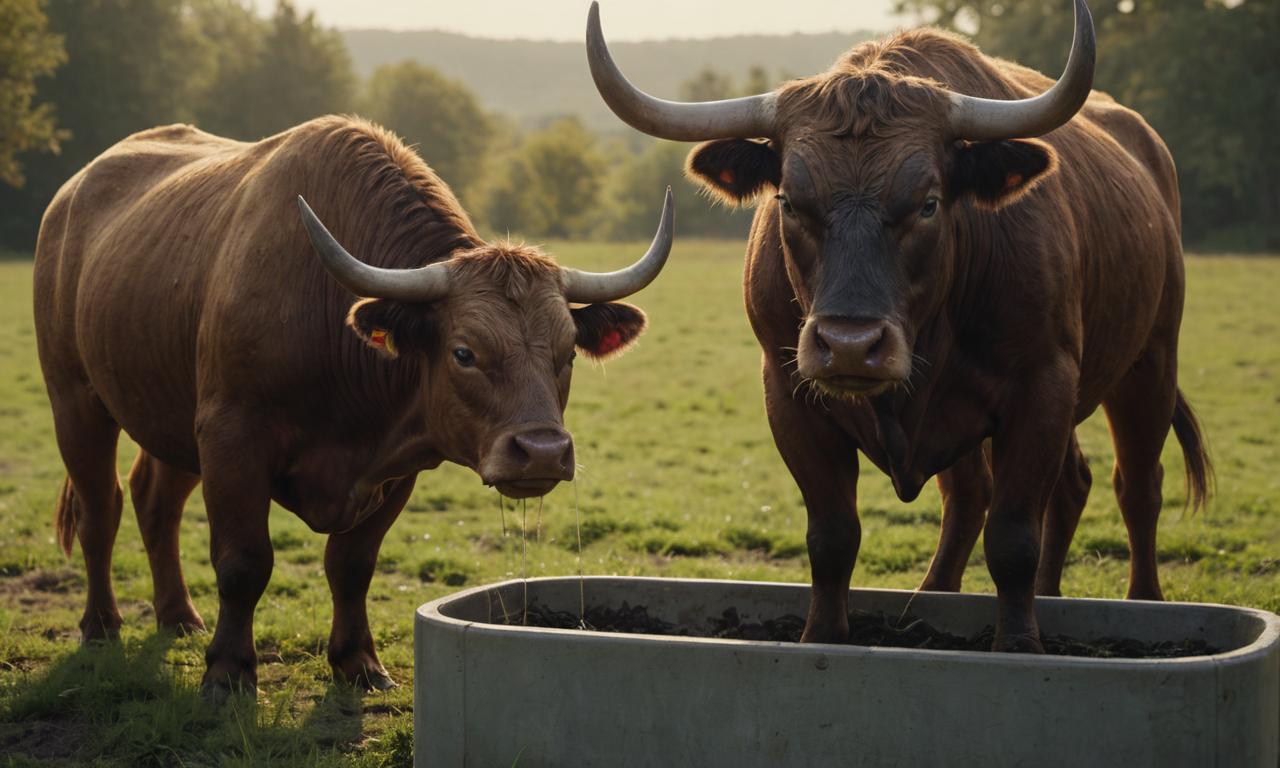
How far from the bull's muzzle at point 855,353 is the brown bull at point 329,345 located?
116 cm

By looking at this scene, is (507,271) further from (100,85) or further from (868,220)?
(100,85)

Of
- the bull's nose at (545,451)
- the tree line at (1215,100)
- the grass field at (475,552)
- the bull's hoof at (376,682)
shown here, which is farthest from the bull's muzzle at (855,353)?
the tree line at (1215,100)

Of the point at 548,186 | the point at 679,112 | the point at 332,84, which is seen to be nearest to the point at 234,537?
the point at 679,112

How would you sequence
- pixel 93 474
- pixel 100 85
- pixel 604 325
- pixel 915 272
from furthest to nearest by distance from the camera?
pixel 100 85
pixel 93 474
pixel 604 325
pixel 915 272

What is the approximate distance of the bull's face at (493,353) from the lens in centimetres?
514

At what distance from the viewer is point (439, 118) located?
86250 mm

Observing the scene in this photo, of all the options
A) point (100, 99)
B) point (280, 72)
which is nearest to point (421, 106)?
point (280, 72)

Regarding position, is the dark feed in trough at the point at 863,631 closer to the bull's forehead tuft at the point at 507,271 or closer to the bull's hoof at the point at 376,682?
the bull's hoof at the point at 376,682

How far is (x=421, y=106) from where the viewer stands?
86562 mm

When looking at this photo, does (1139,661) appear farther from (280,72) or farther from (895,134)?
(280,72)

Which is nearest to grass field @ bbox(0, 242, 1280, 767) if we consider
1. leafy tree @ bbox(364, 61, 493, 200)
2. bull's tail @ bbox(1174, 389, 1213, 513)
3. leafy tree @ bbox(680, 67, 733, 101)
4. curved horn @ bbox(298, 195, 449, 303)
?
bull's tail @ bbox(1174, 389, 1213, 513)

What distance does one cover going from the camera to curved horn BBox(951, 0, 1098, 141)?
4.58 meters

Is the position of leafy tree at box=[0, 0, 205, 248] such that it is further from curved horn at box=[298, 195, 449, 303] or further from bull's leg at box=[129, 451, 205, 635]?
curved horn at box=[298, 195, 449, 303]

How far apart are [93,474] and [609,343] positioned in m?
3.18
